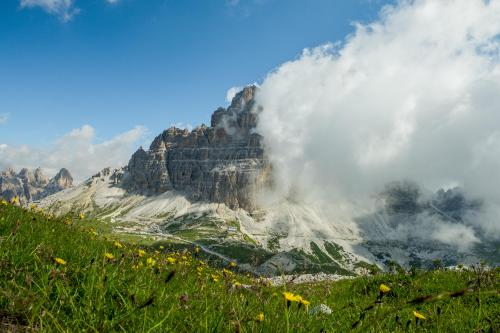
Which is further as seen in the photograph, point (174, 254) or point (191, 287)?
point (174, 254)

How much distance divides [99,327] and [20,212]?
9.13 meters

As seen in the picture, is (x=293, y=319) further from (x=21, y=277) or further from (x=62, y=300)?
(x=21, y=277)

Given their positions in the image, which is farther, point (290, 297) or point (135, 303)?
point (135, 303)

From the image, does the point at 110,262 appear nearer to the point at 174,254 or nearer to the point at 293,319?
the point at 293,319

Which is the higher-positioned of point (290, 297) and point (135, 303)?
point (290, 297)

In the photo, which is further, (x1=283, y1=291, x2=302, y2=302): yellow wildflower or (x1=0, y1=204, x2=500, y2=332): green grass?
(x1=0, y1=204, x2=500, y2=332): green grass

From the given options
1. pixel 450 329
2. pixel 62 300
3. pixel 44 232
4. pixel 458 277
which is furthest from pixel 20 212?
pixel 458 277

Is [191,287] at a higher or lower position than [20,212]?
lower

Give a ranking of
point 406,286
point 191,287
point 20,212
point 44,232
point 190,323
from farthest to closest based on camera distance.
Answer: point 406,286 → point 20,212 → point 44,232 → point 191,287 → point 190,323

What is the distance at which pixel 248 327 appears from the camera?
181 inches

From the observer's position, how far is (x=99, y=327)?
13.3ft

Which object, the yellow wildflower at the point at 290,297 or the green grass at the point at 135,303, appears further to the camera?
the green grass at the point at 135,303

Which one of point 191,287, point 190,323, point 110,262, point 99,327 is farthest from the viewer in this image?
point 191,287

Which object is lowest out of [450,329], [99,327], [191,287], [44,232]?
[450,329]
